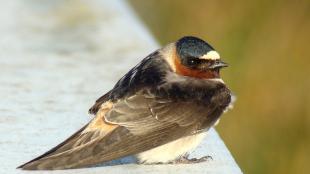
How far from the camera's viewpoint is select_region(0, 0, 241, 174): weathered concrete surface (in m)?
5.14

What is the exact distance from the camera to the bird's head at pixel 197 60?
17.1 ft

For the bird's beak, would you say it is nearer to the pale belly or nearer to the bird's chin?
the bird's chin

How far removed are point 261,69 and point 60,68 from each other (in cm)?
185

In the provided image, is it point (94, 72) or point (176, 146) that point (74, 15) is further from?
point (176, 146)

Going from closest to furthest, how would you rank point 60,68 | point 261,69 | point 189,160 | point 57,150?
1. point 57,150
2. point 189,160
3. point 60,68
4. point 261,69

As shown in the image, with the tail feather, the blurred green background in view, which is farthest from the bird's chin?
the blurred green background

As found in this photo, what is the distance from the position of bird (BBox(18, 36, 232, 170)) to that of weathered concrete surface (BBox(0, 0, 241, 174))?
0.35ft

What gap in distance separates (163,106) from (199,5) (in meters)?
4.24

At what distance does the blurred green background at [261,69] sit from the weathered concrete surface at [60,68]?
2.54ft

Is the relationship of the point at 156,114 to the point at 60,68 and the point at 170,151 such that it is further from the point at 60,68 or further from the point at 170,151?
the point at 60,68

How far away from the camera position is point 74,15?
27.2 feet

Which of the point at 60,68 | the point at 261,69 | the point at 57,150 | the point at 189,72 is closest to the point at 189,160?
the point at 189,72

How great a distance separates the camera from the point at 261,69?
8.07 m

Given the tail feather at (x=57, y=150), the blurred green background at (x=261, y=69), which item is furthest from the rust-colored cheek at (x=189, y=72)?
the blurred green background at (x=261, y=69)
